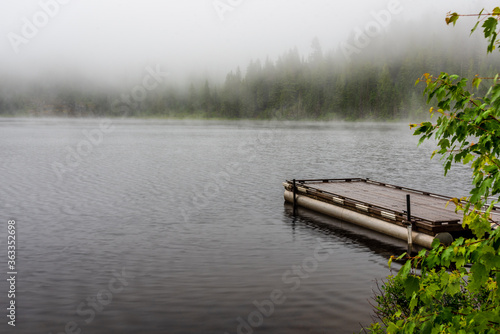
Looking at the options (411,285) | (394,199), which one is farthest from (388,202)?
(411,285)

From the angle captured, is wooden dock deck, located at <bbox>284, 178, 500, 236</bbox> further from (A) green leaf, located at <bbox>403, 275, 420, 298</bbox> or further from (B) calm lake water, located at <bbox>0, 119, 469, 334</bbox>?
(A) green leaf, located at <bbox>403, 275, 420, 298</bbox>

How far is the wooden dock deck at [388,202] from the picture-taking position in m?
22.9

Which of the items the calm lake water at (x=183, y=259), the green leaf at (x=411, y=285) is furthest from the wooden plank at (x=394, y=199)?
the green leaf at (x=411, y=285)

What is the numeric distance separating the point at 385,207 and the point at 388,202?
1.86 metres

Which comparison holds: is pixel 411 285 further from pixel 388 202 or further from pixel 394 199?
pixel 394 199

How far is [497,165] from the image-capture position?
4977 mm

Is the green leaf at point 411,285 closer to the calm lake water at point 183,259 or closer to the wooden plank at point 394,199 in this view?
the calm lake water at point 183,259

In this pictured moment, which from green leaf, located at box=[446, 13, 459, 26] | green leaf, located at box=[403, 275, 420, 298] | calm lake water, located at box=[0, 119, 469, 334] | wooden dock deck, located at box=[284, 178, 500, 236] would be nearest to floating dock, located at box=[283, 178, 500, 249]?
wooden dock deck, located at box=[284, 178, 500, 236]

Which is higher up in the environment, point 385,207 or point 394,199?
point 385,207

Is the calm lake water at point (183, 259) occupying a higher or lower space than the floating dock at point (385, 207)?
lower

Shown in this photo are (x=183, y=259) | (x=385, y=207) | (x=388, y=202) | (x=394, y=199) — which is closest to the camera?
(x=183, y=259)

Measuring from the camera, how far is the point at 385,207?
90.3 feet

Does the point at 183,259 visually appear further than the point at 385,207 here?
No

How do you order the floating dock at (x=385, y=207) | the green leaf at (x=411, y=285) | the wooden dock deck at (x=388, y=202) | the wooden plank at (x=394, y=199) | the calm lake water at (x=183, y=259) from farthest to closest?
the wooden plank at (x=394, y=199) < the wooden dock deck at (x=388, y=202) < the floating dock at (x=385, y=207) < the calm lake water at (x=183, y=259) < the green leaf at (x=411, y=285)
